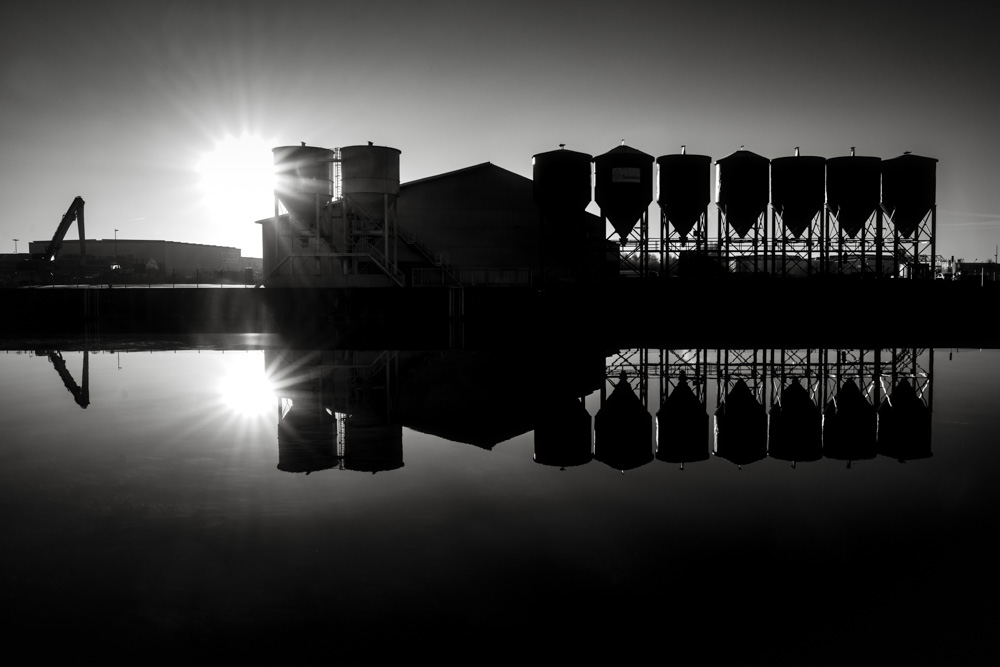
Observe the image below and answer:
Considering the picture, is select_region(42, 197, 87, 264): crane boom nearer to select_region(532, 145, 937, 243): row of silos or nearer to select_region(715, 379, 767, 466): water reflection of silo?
select_region(532, 145, 937, 243): row of silos

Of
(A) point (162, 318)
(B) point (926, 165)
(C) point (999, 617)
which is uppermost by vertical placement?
(B) point (926, 165)

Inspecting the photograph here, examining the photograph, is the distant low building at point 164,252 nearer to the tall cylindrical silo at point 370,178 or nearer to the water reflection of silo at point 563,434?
the tall cylindrical silo at point 370,178

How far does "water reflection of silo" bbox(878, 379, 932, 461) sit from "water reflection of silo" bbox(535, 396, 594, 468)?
3.95m

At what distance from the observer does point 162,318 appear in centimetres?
3672

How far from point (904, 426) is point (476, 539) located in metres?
8.11

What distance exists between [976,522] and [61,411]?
1329 cm

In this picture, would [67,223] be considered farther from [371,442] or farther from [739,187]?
[371,442]

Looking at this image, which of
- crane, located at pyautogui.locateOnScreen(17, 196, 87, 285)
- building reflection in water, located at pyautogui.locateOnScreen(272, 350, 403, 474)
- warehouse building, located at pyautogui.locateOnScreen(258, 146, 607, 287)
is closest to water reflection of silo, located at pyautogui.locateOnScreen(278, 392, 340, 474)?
building reflection in water, located at pyautogui.locateOnScreen(272, 350, 403, 474)

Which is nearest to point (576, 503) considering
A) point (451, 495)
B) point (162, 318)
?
point (451, 495)

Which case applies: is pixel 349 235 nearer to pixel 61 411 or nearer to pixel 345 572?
pixel 61 411

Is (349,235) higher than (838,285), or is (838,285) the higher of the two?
(349,235)

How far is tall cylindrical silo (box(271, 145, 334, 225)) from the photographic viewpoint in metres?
37.8

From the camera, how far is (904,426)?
1055 cm

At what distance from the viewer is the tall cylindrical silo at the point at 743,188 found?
33938mm
